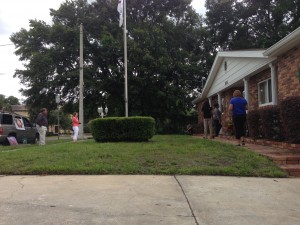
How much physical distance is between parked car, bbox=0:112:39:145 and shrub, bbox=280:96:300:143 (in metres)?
12.0

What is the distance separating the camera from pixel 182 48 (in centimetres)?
3506

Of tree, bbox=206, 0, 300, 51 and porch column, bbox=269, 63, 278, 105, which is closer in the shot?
porch column, bbox=269, 63, 278, 105

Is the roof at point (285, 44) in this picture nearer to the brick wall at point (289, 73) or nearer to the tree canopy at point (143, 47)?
the brick wall at point (289, 73)

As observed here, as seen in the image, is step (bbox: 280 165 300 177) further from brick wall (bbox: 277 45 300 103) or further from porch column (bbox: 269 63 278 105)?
porch column (bbox: 269 63 278 105)

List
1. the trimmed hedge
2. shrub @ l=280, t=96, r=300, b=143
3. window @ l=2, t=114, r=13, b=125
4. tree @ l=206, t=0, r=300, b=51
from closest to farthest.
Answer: shrub @ l=280, t=96, r=300, b=143
the trimmed hedge
window @ l=2, t=114, r=13, b=125
tree @ l=206, t=0, r=300, b=51

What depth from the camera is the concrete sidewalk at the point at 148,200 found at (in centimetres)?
481

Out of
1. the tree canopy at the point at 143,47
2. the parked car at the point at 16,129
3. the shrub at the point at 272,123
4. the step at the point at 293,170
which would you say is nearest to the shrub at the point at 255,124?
the shrub at the point at 272,123

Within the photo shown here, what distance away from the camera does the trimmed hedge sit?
1396cm

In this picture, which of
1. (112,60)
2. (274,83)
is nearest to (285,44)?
(274,83)

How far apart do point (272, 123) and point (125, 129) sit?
511cm

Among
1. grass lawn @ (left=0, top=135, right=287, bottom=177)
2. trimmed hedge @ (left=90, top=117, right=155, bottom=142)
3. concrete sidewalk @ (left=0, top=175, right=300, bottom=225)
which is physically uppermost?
trimmed hedge @ (left=90, top=117, right=155, bottom=142)

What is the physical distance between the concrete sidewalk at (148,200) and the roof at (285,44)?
4.71 metres

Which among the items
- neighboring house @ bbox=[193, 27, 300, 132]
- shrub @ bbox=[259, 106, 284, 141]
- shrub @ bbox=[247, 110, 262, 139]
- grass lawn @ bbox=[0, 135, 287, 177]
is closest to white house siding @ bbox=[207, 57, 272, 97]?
neighboring house @ bbox=[193, 27, 300, 132]

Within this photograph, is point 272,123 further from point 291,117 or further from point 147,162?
point 147,162
